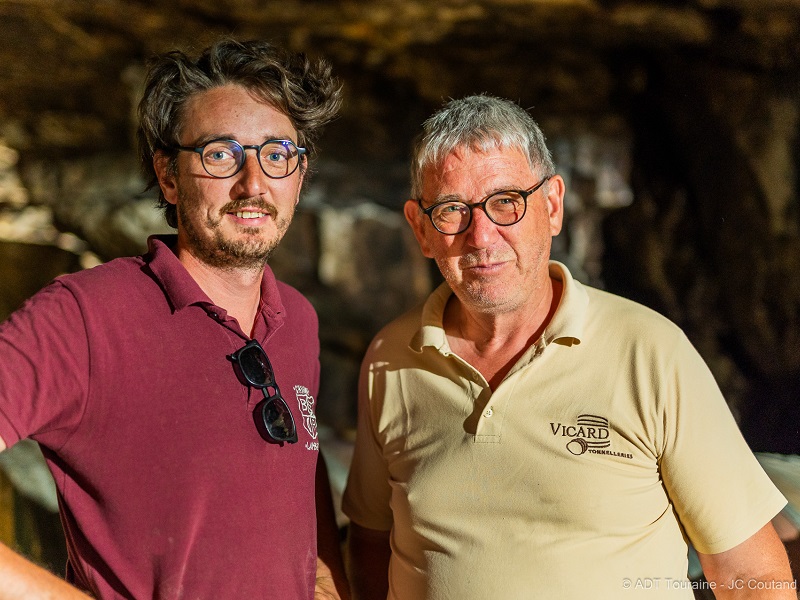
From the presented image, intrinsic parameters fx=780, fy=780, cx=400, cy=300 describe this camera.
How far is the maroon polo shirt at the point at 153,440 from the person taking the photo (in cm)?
118

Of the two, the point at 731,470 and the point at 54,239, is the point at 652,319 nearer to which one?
the point at 731,470

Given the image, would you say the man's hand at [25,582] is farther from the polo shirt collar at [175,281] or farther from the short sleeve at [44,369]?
the polo shirt collar at [175,281]

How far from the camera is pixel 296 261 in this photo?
12.4 ft

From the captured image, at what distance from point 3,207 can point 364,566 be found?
2.43 metres

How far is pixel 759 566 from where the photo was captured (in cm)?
136

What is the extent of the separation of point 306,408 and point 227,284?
0.92 ft

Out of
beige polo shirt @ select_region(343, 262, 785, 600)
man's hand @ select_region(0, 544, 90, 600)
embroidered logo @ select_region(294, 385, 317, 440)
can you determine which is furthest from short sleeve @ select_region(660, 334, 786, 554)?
man's hand @ select_region(0, 544, 90, 600)

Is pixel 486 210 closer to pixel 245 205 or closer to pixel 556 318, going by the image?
pixel 556 318

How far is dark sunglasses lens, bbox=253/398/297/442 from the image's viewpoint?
1332 millimetres

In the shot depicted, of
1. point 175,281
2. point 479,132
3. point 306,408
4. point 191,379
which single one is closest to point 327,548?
point 306,408

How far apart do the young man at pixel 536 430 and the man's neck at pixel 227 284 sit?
0.34 metres

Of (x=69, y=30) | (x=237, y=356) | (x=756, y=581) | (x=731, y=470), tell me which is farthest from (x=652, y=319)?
(x=69, y=30)

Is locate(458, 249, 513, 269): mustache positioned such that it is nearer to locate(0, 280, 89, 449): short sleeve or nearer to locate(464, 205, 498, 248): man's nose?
locate(464, 205, 498, 248): man's nose

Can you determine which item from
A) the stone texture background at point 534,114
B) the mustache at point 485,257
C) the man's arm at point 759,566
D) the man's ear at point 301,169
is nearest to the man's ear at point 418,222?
the mustache at point 485,257
